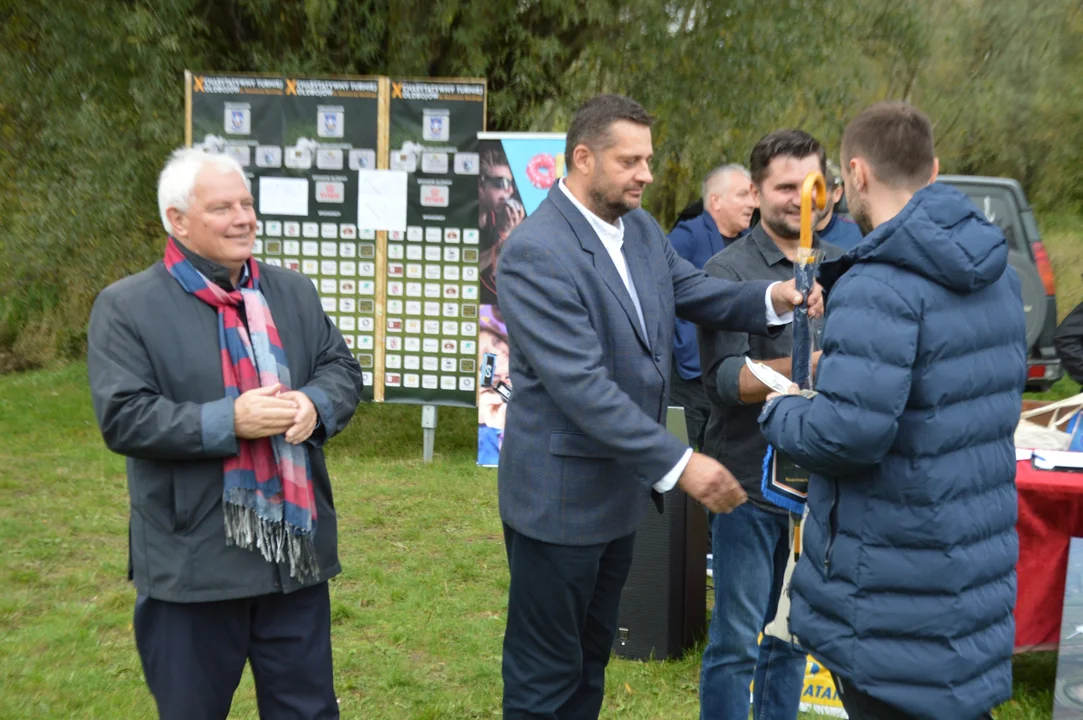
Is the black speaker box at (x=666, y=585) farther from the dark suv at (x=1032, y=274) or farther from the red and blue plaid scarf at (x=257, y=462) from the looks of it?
the dark suv at (x=1032, y=274)

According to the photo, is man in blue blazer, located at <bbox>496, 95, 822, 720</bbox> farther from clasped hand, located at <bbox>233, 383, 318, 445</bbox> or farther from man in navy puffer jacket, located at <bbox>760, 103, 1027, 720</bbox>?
clasped hand, located at <bbox>233, 383, 318, 445</bbox>

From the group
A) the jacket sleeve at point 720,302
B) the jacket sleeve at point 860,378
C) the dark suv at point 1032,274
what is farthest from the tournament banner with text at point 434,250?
the jacket sleeve at point 860,378

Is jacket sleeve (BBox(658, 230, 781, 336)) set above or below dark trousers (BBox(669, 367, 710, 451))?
above

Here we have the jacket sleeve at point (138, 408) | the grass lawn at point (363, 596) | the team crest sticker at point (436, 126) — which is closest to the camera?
the jacket sleeve at point (138, 408)

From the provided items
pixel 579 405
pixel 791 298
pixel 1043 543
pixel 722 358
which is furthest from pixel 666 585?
pixel 579 405

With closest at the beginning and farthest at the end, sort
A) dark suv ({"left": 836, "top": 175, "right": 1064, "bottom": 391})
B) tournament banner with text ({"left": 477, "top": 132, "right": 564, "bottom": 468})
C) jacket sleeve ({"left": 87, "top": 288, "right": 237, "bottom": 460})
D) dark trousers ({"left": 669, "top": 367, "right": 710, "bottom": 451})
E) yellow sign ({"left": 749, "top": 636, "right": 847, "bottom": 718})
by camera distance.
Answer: jacket sleeve ({"left": 87, "top": 288, "right": 237, "bottom": 460})
yellow sign ({"left": 749, "top": 636, "right": 847, "bottom": 718})
dark trousers ({"left": 669, "top": 367, "right": 710, "bottom": 451})
tournament banner with text ({"left": 477, "top": 132, "right": 564, "bottom": 468})
dark suv ({"left": 836, "top": 175, "right": 1064, "bottom": 391})

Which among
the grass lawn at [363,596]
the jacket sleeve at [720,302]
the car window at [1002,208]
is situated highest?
the car window at [1002,208]

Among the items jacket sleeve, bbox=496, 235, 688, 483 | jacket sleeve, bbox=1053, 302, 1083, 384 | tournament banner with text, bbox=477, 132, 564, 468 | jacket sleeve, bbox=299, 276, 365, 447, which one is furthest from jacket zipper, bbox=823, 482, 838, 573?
tournament banner with text, bbox=477, 132, 564, 468

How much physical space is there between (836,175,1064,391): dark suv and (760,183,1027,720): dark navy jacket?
7.24 metres

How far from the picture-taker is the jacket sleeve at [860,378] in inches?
90.5

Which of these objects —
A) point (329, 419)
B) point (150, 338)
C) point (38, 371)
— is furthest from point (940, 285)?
point (38, 371)

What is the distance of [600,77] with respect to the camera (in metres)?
9.91

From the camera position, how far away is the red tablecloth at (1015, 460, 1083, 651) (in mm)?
3953

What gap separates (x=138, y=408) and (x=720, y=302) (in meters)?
1.62
